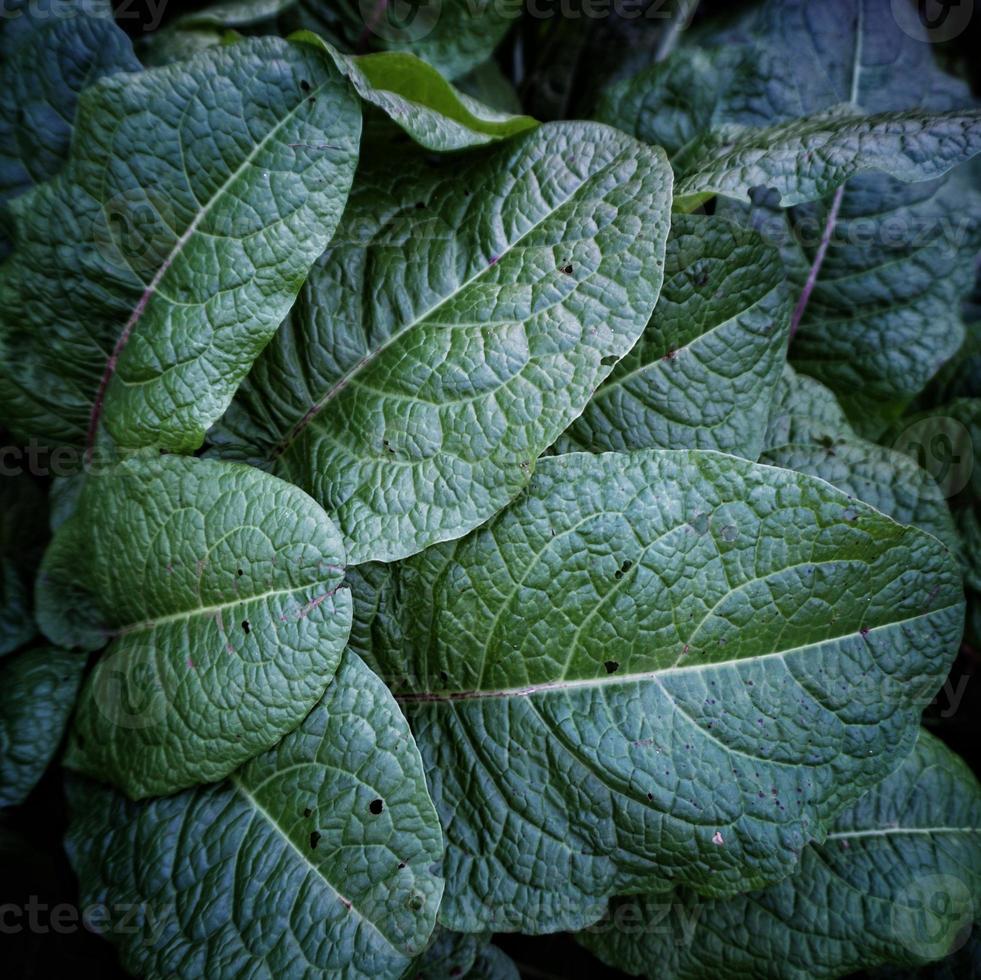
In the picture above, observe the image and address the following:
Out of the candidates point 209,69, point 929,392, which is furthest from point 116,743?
point 929,392

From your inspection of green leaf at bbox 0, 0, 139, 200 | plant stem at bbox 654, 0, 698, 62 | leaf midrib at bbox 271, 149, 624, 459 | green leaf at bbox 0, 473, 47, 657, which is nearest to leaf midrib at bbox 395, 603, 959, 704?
leaf midrib at bbox 271, 149, 624, 459

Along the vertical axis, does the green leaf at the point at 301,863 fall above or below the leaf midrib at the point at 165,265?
below

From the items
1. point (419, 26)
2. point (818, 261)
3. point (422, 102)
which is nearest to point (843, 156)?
point (818, 261)

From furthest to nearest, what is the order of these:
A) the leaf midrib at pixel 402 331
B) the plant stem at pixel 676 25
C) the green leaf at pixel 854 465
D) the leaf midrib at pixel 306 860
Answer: the plant stem at pixel 676 25
the green leaf at pixel 854 465
the leaf midrib at pixel 402 331
the leaf midrib at pixel 306 860

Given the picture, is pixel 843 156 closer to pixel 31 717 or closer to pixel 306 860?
pixel 306 860

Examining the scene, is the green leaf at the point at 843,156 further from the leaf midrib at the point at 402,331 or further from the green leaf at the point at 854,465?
the green leaf at the point at 854,465

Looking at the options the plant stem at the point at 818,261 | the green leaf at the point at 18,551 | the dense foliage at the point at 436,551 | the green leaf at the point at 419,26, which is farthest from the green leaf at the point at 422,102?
the green leaf at the point at 18,551

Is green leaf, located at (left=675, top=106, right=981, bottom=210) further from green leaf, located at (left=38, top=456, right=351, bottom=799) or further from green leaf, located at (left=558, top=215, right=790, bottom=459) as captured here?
green leaf, located at (left=38, top=456, right=351, bottom=799)
